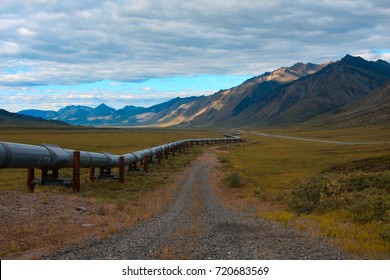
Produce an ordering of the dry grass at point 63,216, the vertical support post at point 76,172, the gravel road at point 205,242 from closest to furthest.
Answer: the gravel road at point 205,242 → the dry grass at point 63,216 → the vertical support post at point 76,172

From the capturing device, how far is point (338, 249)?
33.7 feet

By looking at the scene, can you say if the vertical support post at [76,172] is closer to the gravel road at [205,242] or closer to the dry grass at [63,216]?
the dry grass at [63,216]

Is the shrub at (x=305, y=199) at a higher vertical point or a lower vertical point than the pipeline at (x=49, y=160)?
lower

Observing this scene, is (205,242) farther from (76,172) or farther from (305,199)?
(76,172)

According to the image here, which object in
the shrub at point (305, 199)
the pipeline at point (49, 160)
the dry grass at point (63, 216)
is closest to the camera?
the dry grass at point (63, 216)

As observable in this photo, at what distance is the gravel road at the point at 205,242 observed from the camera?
10188 millimetres

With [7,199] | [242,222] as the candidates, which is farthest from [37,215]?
[242,222]

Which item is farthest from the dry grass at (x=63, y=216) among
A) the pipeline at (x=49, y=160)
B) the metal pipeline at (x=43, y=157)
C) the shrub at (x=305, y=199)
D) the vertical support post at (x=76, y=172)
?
the shrub at (x=305, y=199)

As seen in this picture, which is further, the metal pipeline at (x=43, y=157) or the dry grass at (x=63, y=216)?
the metal pipeline at (x=43, y=157)

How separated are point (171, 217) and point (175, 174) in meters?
20.1

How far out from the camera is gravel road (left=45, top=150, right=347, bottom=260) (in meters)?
10.2

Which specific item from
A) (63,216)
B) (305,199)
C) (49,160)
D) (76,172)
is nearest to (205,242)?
(63,216)

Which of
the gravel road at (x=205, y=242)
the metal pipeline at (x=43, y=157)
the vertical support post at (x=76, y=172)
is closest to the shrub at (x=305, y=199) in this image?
the gravel road at (x=205, y=242)
